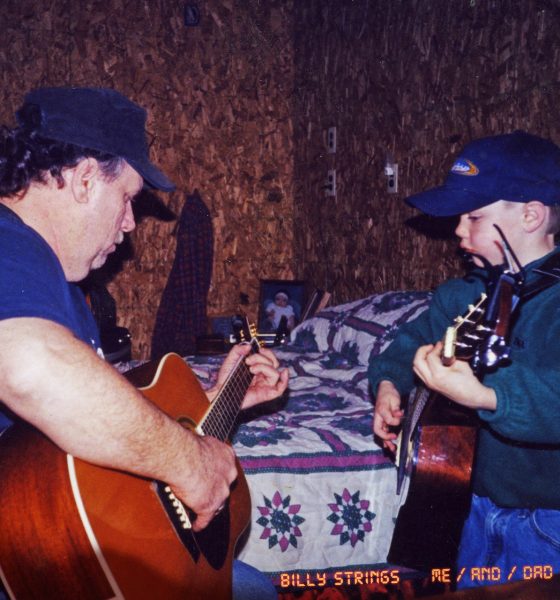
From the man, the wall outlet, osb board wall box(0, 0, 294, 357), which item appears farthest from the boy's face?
osb board wall box(0, 0, 294, 357)

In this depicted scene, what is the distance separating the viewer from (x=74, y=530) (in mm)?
1372

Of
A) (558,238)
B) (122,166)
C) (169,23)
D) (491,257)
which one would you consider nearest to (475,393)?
(491,257)

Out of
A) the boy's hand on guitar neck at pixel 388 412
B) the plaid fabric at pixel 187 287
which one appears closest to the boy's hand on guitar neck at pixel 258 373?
the boy's hand on guitar neck at pixel 388 412

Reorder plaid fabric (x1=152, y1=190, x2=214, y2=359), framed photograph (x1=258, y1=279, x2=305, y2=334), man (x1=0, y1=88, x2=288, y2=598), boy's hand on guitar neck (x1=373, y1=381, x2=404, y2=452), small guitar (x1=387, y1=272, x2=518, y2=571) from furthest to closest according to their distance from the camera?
framed photograph (x1=258, y1=279, x2=305, y2=334), plaid fabric (x1=152, y1=190, x2=214, y2=359), boy's hand on guitar neck (x1=373, y1=381, x2=404, y2=452), small guitar (x1=387, y1=272, x2=518, y2=571), man (x1=0, y1=88, x2=288, y2=598)

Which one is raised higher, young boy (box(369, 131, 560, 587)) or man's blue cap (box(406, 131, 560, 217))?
man's blue cap (box(406, 131, 560, 217))

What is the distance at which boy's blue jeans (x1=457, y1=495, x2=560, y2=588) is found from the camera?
182 cm

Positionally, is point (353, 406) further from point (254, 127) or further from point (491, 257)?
point (254, 127)

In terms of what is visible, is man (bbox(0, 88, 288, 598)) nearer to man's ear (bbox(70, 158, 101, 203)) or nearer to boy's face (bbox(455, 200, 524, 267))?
man's ear (bbox(70, 158, 101, 203))

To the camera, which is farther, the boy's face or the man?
the boy's face

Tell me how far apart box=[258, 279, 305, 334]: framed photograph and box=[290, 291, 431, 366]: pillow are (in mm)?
1354

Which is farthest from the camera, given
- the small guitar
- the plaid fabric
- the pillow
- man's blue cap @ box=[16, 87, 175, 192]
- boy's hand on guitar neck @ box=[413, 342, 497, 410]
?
the plaid fabric

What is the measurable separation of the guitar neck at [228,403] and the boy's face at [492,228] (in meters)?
0.99
